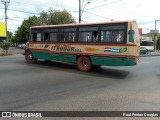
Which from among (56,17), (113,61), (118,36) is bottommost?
(113,61)

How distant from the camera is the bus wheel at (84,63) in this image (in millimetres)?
13741

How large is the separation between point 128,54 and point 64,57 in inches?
173

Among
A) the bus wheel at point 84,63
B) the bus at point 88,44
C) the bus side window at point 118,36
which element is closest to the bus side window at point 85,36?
the bus at point 88,44

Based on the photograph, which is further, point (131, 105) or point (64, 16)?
point (64, 16)

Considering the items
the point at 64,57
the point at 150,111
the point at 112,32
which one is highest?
the point at 112,32

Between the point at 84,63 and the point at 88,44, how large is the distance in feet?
3.90

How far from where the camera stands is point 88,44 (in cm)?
1362

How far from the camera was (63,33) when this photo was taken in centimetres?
1490

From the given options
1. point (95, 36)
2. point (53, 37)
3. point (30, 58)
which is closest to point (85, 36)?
point (95, 36)

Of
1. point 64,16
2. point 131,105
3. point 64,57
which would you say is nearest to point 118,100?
point 131,105

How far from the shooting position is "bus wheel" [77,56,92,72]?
13741 millimetres

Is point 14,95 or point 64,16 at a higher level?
point 64,16

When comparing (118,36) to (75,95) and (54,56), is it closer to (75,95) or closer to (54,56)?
(54,56)

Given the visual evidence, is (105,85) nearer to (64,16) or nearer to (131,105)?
(131,105)
